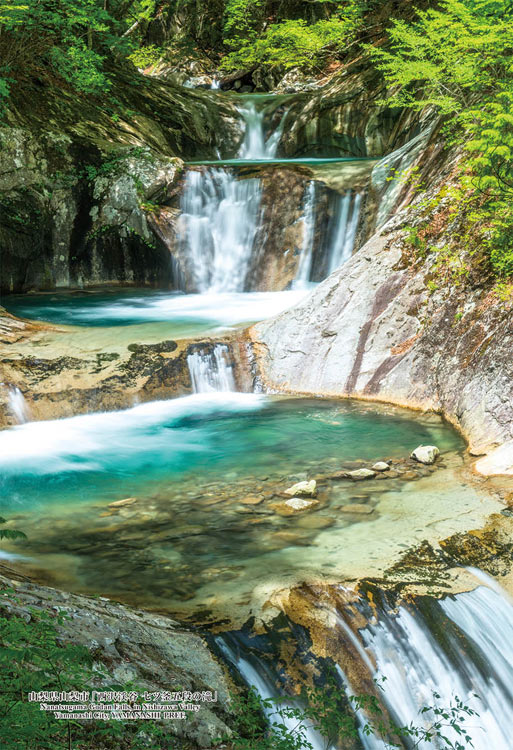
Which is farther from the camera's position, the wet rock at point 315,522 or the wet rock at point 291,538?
the wet rock at point 315,522

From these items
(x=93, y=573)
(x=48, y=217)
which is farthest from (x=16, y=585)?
(x=48, y=217)

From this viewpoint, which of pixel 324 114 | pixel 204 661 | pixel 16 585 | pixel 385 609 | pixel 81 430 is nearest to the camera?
pixel 204 661

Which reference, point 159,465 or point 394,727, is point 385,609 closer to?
point 394,727

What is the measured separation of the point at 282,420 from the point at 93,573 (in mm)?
3413

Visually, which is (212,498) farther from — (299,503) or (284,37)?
(284,37)

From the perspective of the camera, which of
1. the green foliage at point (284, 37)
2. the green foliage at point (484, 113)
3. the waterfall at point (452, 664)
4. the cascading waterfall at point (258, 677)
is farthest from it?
the green foliage at point (284, 37)

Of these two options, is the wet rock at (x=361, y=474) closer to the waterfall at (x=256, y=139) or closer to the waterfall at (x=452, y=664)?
the waterfall at (x=452, y=664)

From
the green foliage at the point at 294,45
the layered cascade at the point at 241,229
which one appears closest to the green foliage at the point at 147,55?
the green foliage at the point at 294,45

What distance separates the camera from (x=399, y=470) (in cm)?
558

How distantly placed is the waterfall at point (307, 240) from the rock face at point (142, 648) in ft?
30.4

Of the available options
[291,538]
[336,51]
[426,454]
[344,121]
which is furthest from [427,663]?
[336,51]

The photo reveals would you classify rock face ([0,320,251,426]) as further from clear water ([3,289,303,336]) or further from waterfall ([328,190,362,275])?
waterfall ([328,190,362,275])

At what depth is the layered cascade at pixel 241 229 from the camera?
11984 millimetres

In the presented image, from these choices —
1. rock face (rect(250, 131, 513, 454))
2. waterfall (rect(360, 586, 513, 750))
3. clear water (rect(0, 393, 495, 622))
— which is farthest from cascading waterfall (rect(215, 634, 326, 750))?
rock face (rect(250, 131, 513, 454))
